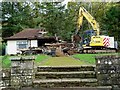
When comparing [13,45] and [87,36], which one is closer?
[13,45]

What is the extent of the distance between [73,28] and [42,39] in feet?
14.3

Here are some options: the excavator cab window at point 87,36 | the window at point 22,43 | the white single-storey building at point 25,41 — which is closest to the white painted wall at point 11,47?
the white single-storey building at point 25,41

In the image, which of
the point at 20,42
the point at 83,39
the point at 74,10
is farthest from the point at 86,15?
the point at 74,10

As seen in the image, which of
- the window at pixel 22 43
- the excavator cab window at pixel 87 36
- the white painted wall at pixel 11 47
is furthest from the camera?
the excavator cab window at pixel 87 36

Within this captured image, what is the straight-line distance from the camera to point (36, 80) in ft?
16.0

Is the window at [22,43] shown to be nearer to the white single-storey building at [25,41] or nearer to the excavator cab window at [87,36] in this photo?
the white single-storey building at [25,41]

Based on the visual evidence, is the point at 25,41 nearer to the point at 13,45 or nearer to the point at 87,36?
the point at 13,45

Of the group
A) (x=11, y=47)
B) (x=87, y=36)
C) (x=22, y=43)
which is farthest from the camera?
(x=87, y=36)

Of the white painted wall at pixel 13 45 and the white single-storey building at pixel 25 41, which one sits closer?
the white painted wall at pixel 13 45

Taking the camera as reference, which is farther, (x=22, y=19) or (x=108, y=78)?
(x=22, y=19)

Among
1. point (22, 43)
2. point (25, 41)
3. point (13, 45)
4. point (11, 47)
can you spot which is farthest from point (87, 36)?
point (11, 47)

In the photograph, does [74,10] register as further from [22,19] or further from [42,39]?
[42,39]

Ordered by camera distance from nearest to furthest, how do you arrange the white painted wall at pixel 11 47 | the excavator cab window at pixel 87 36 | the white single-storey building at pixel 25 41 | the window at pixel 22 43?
the white painted wall at pixel 11 47 < the white single-storey building at pixel 25 41 < the window at pixel 22 43 < the excavator cab window at pixel 87 36

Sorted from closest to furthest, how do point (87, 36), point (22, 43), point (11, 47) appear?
point (11, 47), point (22, 43), point (87, 36)
